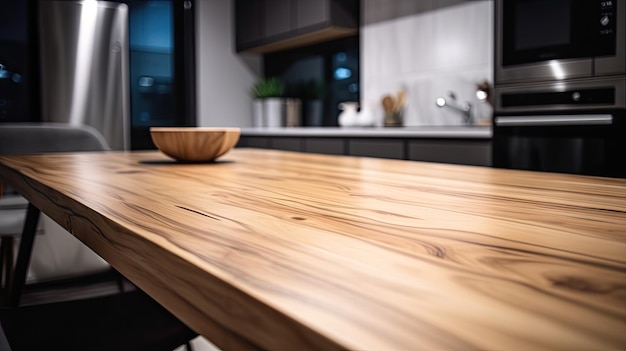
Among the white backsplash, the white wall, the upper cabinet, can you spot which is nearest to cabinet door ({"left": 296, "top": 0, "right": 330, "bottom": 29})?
the upper cabinet

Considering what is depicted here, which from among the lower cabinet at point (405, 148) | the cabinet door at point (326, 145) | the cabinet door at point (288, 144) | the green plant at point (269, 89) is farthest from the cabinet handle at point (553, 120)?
the green plant at point (269, 89)

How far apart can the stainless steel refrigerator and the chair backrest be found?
1.54 m

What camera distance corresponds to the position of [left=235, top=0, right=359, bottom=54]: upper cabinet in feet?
12.5

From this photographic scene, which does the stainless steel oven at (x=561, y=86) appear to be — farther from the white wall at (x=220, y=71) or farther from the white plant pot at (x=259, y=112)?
the white wall at (x=220, y=71)

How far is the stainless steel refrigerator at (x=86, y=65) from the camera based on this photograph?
3.78 metres

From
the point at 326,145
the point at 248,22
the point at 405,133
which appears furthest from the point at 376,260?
the point at 248,22

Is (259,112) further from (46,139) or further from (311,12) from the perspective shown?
(46,139)

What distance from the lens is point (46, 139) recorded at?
2359 millimetres

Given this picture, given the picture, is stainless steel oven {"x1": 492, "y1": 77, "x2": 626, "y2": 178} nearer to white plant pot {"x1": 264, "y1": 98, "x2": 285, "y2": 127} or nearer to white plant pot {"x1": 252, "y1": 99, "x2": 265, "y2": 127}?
white plant pot {"x1": 264, "y1": 98, "x2": 285, "y2": 127}

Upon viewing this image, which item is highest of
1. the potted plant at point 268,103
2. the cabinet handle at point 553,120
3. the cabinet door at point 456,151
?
the potted plant at point 268,103

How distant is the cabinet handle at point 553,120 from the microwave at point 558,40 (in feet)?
0.52

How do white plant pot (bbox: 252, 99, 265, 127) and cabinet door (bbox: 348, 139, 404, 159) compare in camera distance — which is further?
white plant pot (bbox: 252, 99, 265, 127)

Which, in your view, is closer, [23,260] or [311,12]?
[23,260]

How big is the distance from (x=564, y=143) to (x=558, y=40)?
425 mm
